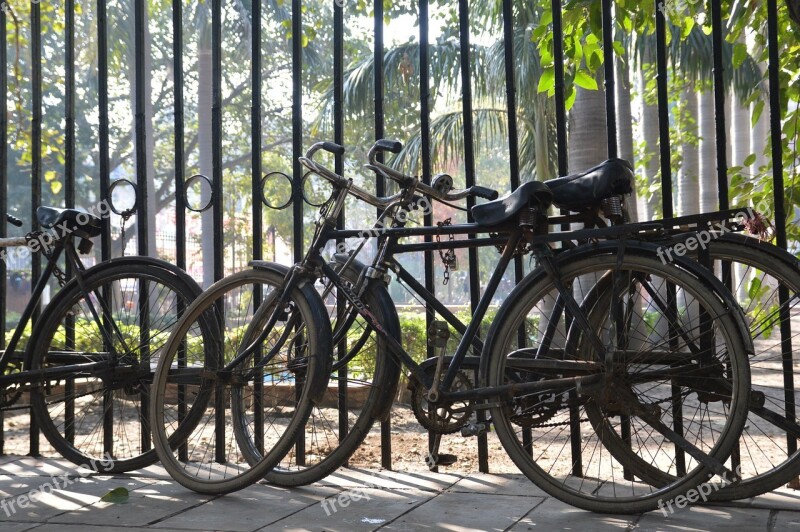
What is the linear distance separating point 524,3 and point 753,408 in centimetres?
880

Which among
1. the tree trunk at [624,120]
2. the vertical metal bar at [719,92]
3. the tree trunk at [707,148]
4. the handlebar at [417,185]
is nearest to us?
the handlebar at [417,185]

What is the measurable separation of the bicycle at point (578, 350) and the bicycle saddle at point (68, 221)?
4.99 ft

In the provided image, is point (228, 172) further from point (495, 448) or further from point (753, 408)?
point (753, 408)

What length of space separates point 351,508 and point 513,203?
1376 mm

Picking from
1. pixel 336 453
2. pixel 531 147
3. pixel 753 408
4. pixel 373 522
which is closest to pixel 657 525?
pixel 753 408

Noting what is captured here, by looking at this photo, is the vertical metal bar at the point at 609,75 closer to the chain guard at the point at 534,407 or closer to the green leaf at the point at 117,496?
the chain guard at the point at 534,407

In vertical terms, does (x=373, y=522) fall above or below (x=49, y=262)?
below

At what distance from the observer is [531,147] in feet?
43.6

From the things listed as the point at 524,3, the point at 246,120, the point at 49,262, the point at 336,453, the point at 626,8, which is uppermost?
the point at 246,120

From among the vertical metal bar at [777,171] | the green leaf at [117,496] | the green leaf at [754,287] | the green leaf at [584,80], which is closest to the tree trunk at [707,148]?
the green leaf at [754,287]

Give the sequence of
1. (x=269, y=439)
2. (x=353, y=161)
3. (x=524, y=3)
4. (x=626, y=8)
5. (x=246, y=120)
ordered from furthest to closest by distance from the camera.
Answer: (x=246, y=120), (x=353, y=161), (x=524, y=3), (x=269, y=439), (x=626, y=8)

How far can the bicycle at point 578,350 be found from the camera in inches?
114

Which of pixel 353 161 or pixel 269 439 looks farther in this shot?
pixel 353 161

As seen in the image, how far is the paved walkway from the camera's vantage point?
3086 millimetres
